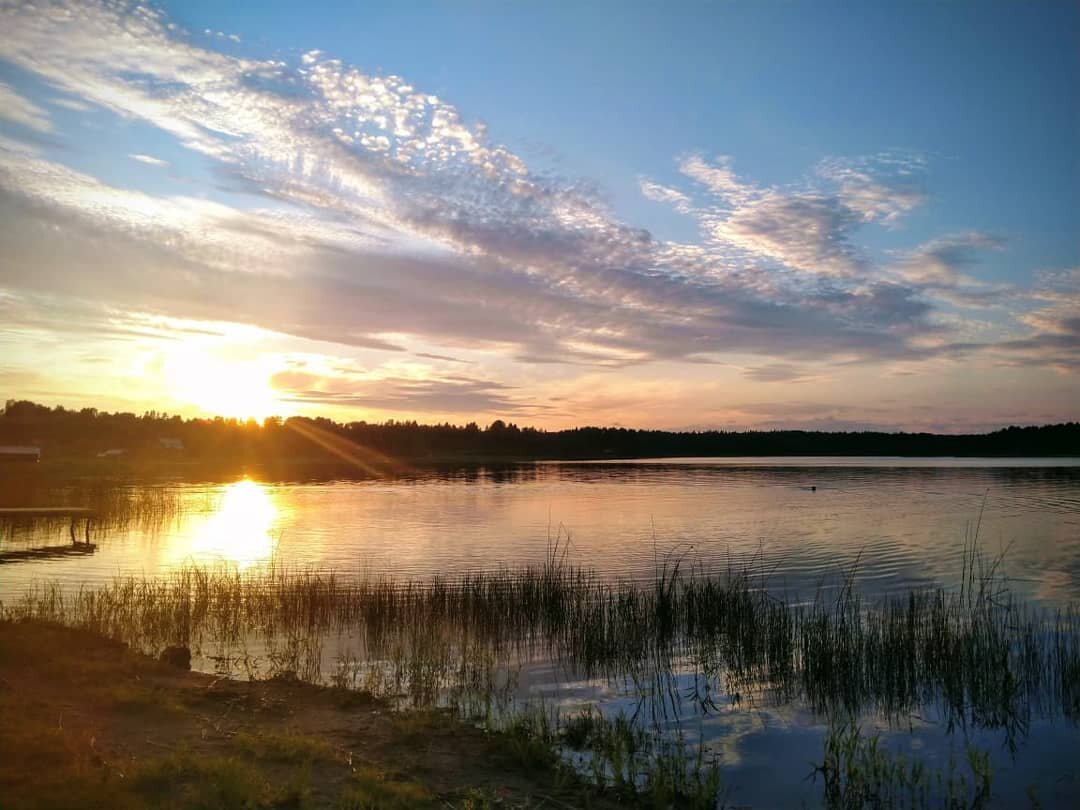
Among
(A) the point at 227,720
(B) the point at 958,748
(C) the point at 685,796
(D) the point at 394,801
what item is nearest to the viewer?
(D) the point at 394,801

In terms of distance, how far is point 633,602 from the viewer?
18109mm

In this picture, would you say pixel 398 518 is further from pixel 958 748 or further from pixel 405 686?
pixel 958 748

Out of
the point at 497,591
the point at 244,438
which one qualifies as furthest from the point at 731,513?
the point at 244,438

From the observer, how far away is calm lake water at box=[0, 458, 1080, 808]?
1127 cm

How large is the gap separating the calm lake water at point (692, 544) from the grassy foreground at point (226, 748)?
2896 millimetres

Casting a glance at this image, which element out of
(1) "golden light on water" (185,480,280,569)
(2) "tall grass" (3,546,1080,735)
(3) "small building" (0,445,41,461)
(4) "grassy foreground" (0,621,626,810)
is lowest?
(1) "golden light on water" (185,480,280,569)

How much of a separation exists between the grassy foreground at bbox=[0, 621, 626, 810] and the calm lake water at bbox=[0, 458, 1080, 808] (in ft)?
9.50

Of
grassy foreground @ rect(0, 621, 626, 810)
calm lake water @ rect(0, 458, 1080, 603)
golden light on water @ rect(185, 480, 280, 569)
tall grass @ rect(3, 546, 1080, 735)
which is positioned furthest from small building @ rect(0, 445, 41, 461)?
grassy foreground @ rect(0, 621, 626, 810)

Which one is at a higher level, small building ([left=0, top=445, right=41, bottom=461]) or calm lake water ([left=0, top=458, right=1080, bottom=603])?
small building ([left=0, top=445, right=41, bottom=461])

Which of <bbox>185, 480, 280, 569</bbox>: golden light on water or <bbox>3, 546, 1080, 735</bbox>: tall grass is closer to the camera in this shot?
<bbox>3, 546, 1080, 735</bbox>: tall grass

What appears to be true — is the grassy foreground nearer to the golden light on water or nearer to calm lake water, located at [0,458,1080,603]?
calm lake water, located at [0,458,1080,603]

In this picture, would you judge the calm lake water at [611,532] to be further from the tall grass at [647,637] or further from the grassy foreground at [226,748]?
the grassy foreground at [226,748]

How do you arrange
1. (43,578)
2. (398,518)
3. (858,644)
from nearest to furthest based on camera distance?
(858,644)
(43,578)
(398,518)

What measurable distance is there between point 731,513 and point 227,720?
41.7 m
